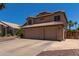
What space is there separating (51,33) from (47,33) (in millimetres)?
649

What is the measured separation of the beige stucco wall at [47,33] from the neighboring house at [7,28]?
5.32m

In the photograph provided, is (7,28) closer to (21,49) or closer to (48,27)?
(48,27)

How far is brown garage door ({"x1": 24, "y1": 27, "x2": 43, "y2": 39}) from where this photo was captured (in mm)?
17362

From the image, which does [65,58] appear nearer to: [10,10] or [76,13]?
[76,13]

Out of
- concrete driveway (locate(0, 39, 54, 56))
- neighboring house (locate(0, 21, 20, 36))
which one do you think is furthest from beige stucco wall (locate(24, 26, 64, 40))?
neighboring house (locate(0, 21, 20, 36))

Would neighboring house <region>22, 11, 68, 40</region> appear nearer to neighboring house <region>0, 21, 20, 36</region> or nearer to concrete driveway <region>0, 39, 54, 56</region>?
neighboring house <region>0, 21, 20, 36</region>

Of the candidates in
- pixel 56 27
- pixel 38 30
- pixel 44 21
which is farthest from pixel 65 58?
pixel 44 21

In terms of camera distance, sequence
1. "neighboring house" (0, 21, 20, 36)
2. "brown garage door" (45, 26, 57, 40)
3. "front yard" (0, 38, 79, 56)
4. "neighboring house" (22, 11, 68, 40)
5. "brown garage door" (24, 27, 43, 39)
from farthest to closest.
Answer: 1. "neighboring house" (0, 21, 20, 36)
2. "brown garage door" (24, 27, 43, 39)
3. "brown garage door" (45, 26, 57, 40)
4. "neighboring house" (22, 11, 68, 40)
5. "front yard" (0, 38, 79, 56)

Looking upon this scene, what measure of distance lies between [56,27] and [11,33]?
11.6 m

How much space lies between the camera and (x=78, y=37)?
789 inches

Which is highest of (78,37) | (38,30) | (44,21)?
(44,21)

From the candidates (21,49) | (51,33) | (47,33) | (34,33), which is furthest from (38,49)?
(34,33)

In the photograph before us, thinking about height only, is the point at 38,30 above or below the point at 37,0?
below

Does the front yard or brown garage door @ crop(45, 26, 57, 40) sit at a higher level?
brown garage door @ crop(45, 26, 57, 40)
